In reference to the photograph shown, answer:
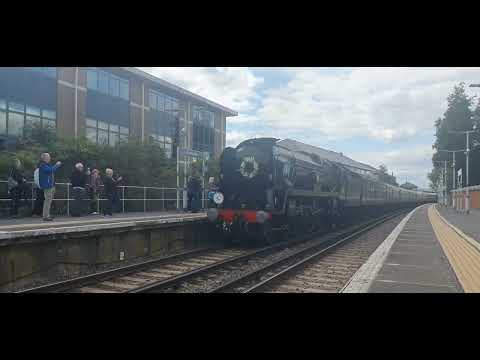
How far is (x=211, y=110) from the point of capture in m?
36.5

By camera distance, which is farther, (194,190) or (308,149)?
(308,149)

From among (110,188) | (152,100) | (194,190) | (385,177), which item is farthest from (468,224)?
(385,177)

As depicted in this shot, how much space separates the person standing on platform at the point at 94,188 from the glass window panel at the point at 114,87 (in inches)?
646

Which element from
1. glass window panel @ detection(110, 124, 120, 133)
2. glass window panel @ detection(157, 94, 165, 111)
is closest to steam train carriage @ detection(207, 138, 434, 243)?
glass window panel @ detection(110, 124, 120, 133)

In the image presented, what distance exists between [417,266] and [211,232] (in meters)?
7.04

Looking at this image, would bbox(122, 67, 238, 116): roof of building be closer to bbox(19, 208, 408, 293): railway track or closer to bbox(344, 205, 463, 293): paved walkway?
bbox(19, 208, 408, 293): railway track

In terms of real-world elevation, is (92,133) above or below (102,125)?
below

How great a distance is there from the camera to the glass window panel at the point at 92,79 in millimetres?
26688

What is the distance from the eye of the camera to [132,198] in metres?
16.9

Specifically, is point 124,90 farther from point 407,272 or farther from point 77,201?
point 407,272

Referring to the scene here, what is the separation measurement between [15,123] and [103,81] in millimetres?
7048

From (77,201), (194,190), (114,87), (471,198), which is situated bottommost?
(471,198)

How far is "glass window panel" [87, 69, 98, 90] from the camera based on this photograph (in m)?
26.7

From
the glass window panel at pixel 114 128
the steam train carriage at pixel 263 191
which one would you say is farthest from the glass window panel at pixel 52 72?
the steam train carriage at pixel 263 191
